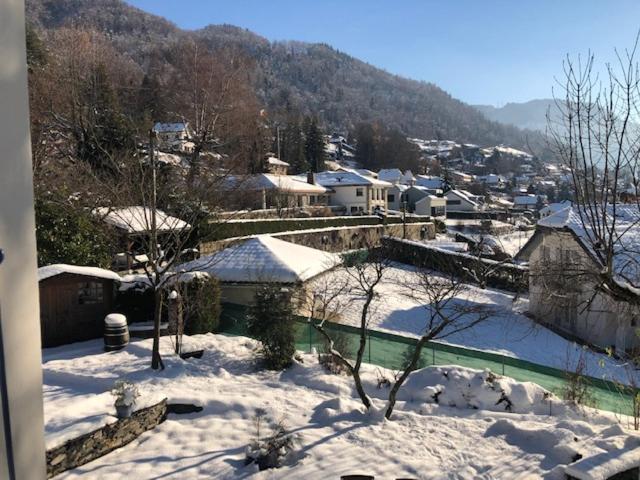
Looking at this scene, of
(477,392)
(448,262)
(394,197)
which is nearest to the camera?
(477,392)

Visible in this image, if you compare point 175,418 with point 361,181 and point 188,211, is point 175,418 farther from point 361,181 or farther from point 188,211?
point 361,181

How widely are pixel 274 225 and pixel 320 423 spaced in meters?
22.6

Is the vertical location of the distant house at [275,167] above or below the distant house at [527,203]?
above

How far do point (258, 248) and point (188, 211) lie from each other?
3.21m

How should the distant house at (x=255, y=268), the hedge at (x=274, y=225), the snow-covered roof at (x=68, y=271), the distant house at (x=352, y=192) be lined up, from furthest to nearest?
the distant house at (x=352, y=192), the hedge at (x=274, y=225), the distant house at (x=255, y=268), the snow-covered roof at (x=68, y=271)

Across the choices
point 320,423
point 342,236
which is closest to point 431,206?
point 342,236

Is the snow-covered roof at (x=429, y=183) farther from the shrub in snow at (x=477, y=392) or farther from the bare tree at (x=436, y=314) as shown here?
the shrub in snow at (x=477, y=392)

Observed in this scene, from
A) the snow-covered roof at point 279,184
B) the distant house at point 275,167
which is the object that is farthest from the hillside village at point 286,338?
the distant house at point 275,167

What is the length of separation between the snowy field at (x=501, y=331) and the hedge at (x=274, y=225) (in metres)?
6.23

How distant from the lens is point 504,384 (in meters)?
10.4

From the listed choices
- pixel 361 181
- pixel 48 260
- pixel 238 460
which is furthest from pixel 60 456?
pixel 361 181

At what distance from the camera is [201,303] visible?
14086mm

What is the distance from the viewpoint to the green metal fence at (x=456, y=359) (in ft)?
34.8

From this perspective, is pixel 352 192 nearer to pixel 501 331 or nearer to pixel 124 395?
pixel 501 331
